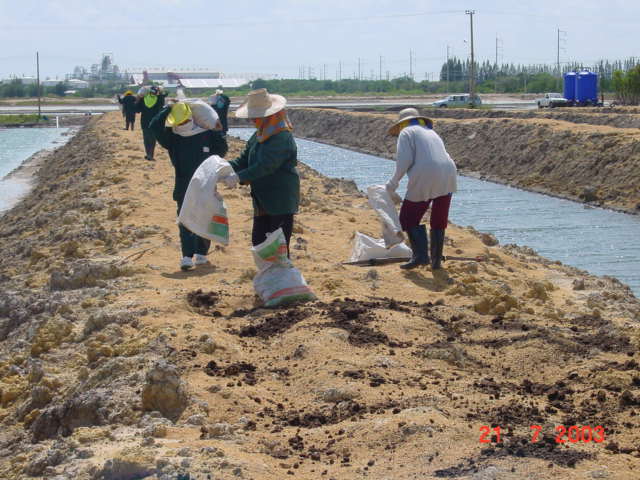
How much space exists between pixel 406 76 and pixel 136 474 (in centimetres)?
12785

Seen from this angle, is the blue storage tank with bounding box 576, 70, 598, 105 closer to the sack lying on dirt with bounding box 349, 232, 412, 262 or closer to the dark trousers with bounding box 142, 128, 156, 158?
the dark trousers with bounding box 142, 128, 156, 158

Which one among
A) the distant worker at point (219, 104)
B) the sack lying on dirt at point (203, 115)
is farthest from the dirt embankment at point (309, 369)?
the distant worker at point (219, 104)

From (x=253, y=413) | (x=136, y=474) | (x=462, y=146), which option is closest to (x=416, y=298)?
(x=253, y=413)

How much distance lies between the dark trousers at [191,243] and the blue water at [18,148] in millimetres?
13794

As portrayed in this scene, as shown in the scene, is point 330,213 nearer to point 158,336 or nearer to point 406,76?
point 158,336

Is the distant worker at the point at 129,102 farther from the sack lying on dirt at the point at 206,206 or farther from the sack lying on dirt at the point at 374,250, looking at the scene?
the sack lying on dirt at the point at 206,206

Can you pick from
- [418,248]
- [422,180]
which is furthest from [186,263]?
[422,180]

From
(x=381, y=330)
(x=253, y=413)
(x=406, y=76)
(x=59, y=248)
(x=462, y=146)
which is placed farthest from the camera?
(x=406, y=76)

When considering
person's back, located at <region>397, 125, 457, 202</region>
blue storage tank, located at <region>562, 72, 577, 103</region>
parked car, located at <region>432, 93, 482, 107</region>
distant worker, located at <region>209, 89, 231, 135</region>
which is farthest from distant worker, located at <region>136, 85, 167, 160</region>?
parked car, located at <region>432, 93, 482, 107</region>

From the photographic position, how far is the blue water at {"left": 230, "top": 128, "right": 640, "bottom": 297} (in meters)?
14.0

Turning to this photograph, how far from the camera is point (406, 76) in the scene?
130 meters

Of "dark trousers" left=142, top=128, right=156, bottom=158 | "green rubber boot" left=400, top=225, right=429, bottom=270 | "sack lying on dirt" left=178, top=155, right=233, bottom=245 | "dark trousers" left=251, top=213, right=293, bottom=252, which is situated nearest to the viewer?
"dark trousers" left=251, top=213, right=293, bottom=252

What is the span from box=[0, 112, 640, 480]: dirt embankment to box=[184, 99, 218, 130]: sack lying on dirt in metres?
1.36
